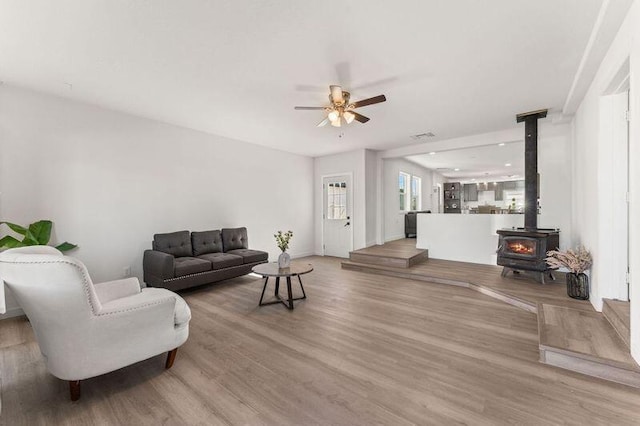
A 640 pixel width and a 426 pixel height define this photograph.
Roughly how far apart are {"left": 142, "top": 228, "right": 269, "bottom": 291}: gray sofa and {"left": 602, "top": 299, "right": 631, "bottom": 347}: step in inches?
183

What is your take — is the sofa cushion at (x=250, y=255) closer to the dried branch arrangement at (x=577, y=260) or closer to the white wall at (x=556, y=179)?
the dried branch arrangement at (x=577, y=260)

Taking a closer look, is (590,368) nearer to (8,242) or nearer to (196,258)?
(196,258)

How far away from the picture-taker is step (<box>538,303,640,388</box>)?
2.04m

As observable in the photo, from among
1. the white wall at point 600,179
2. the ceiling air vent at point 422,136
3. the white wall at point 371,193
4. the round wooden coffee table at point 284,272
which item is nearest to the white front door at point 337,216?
the white wall at point 371,193

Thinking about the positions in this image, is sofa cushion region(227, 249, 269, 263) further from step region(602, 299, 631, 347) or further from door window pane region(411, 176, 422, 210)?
door window pane region(411, 176, 422, 210)

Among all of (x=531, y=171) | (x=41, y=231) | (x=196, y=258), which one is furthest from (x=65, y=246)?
(x=531, y=171)

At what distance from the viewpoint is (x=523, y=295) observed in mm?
3633

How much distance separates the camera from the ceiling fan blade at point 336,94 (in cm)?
298

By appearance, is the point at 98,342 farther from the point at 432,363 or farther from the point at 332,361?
the point at 432,363

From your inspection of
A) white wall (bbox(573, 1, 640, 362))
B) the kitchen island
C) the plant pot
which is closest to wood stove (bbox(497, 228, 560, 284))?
white wall (bbox(573, 1, 640, 362))

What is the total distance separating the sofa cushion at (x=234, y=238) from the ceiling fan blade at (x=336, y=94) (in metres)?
3.37

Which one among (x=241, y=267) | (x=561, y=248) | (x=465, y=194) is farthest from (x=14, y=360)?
(x=465, y=194)

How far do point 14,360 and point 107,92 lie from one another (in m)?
3.08

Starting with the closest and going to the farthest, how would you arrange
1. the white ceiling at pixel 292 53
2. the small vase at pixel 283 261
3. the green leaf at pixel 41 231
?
the white ceiling at pixel 292 53, the green leaf at pixel 41 231, the small vase at pixel 283 261
